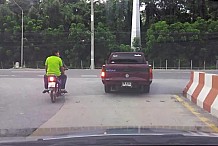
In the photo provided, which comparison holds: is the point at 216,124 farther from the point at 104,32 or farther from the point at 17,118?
the point at 104,32

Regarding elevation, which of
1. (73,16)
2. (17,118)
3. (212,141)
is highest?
(73,16)

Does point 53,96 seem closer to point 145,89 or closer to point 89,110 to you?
point 89,110

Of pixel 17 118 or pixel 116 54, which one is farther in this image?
pixel 116 54

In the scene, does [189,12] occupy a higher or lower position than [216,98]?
higher

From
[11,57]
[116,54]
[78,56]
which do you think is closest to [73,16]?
[78,56]

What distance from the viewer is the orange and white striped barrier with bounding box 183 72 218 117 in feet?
37.5

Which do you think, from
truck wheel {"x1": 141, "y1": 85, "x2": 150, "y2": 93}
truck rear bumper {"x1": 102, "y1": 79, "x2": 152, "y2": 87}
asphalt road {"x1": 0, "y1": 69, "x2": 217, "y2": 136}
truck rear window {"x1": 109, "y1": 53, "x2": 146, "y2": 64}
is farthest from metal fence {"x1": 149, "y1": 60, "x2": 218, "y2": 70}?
truck rear bumper {"x1": 102, "y1": 79, "x2": 152, "y2": 87}

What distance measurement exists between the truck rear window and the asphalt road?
1308 millimetres

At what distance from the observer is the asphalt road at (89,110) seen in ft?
32.3

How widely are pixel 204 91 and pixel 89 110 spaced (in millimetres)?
3515

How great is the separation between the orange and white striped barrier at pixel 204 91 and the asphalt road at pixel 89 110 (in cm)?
27

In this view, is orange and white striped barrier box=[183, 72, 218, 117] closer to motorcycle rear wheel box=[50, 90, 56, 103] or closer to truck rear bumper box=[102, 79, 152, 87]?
truck rear bumper box=[102, 79, 152, 87]

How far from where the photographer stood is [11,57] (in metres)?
56.8

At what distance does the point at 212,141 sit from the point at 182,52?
167 feet
